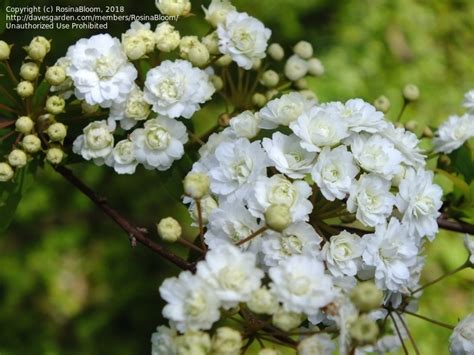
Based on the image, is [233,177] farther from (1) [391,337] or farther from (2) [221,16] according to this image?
(1) [391,337]

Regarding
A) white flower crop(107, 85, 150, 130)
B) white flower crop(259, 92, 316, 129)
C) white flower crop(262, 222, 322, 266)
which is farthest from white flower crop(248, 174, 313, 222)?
white flower crop(107, 85, 150, 130)

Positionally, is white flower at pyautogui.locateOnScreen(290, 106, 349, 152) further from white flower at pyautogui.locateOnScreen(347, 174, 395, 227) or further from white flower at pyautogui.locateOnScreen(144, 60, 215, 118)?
white flower at pyautogui.locateOnScreen(144, 60, 215, 118)

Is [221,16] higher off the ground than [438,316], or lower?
higher

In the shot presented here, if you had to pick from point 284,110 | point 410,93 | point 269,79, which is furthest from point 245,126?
point 410,93

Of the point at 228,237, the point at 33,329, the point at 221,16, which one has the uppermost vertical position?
the point at 221,16

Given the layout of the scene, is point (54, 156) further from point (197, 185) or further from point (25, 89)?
point (197, 185)

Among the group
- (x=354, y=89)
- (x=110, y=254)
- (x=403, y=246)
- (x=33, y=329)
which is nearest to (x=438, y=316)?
(x=354, y=89)

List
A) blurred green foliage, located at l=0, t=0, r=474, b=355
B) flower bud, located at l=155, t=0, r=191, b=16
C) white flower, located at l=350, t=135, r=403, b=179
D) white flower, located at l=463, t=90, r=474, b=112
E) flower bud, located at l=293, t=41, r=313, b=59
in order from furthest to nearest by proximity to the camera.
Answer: blurred green foliage, located at l=0, t=0, r=474, b=355
flower bud, located at l=293, t=41, r=313, b=59
white flower, located at l=463, t=90, r=474, b=112
flower bud, located at l=155, t=0, r=191, b=16
white flower, located at l=350, t=135, r=403, b=179
